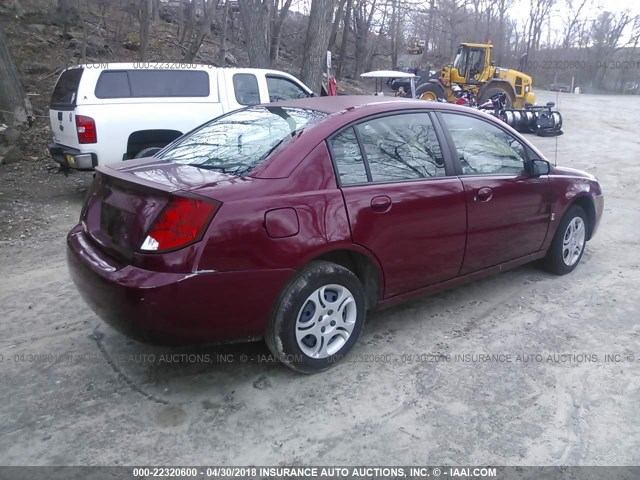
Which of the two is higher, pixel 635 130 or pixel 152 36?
pixel 152 36

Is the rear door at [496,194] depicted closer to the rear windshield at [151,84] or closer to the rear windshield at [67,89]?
the rear windshield at [151,84]

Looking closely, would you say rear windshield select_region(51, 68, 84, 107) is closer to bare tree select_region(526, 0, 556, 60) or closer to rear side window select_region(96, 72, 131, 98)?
rear side window select_region(96, 72, 131, 98)

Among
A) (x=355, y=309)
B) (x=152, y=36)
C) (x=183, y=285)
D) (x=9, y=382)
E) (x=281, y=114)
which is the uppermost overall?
(x=152, y=36)

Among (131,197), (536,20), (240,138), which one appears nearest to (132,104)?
(240,138)

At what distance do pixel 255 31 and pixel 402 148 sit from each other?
862cm

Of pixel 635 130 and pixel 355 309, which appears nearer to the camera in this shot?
pixel 355 309

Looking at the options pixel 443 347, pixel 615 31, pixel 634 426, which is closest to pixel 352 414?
pixel 443 347

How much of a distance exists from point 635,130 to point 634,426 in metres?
18.9

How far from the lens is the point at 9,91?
920 centimetres

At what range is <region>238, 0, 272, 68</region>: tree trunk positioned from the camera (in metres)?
10.8

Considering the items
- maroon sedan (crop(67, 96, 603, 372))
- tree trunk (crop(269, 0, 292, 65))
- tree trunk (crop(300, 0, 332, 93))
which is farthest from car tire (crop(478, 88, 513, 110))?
maroon sedan (crop(67, 96, 603, 372))

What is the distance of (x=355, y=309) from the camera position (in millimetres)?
3293

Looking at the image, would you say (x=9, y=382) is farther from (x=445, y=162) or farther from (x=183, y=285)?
(x=445, y=162)

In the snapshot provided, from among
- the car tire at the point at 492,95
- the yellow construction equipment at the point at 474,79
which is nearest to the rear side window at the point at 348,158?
the car tire at the point at 492,95
